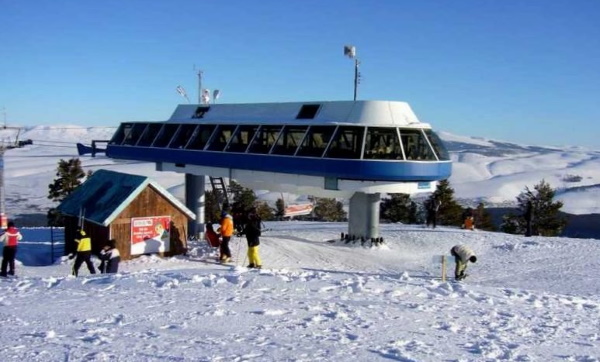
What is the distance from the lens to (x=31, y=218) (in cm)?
6400

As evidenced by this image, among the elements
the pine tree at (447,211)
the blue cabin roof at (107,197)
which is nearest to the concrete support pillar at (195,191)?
the blue cabin roof at (107,197)

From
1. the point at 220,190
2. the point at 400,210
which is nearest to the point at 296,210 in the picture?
the point at 400,210

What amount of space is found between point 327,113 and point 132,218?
797 cm

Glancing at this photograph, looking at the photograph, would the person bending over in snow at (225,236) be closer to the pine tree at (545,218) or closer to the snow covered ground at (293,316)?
the snow covered ground at (293,316)

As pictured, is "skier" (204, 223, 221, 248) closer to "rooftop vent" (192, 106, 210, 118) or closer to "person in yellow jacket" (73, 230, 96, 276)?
"person in yellow jacket" (73, 230, 96, 276)

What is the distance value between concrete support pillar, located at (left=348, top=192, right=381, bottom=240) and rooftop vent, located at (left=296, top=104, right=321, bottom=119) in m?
3.91

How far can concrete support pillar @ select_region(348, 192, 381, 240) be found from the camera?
2230 centimetres

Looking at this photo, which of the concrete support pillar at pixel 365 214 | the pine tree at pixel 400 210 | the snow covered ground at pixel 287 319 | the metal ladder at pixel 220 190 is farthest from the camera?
the pine tree at pixel 400 210

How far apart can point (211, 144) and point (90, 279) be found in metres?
11.7

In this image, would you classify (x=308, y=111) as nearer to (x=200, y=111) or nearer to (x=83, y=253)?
(x=200, y=111)

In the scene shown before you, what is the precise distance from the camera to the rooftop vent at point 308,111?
68.3ft

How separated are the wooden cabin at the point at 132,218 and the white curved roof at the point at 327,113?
521 cm

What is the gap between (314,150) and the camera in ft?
64.9

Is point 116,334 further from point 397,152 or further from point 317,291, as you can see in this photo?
point 397,152
